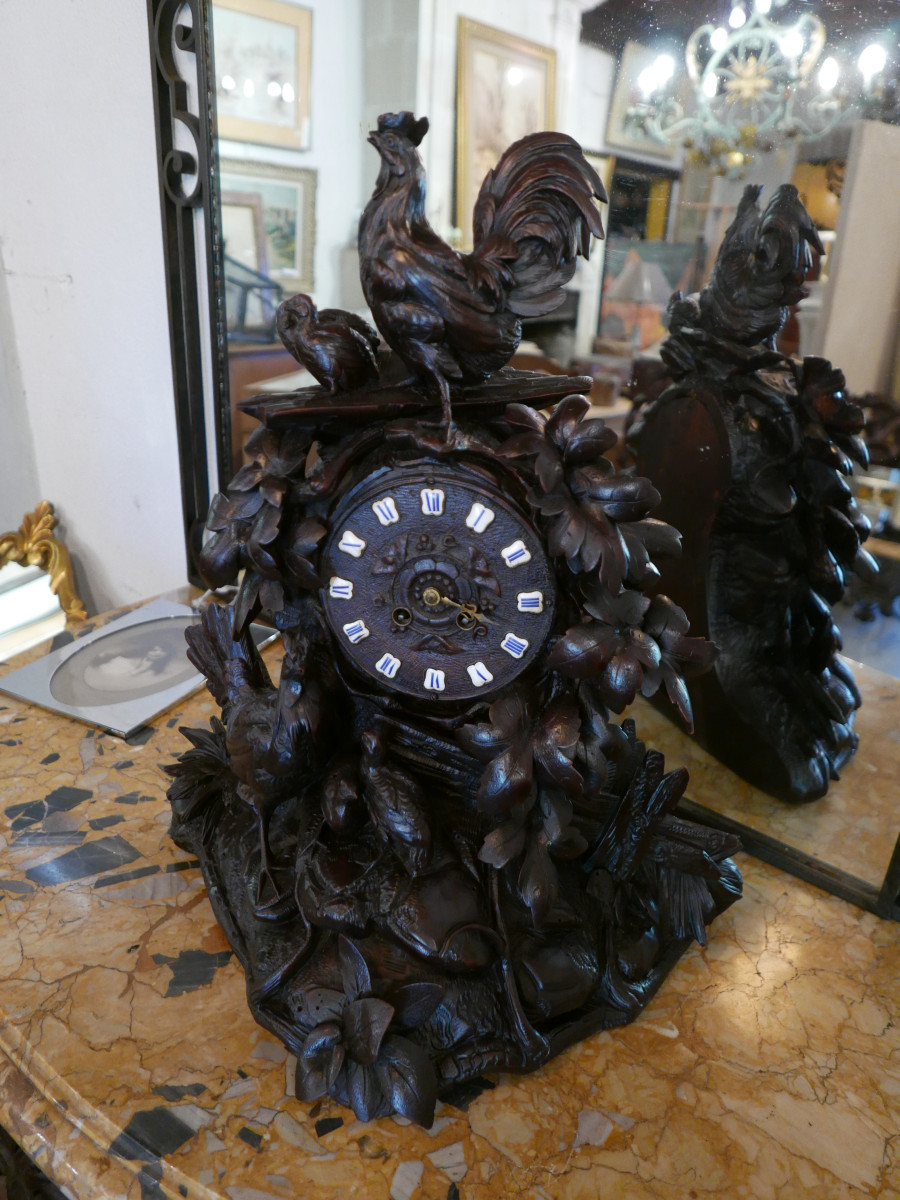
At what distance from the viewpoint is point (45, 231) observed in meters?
1.98

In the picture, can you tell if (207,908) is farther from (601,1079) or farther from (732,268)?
(732,268)

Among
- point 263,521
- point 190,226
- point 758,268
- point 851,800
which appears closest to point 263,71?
point 190,226

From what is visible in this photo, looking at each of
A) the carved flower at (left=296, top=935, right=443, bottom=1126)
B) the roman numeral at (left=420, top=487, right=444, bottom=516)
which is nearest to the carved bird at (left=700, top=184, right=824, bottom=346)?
the roman numeral at (left=420, top=487, right=444, bottom=516)

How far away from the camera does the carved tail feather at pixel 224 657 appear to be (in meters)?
1.04

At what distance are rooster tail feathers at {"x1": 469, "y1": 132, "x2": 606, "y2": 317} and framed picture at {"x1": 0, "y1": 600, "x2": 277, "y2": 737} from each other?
1.03 metres

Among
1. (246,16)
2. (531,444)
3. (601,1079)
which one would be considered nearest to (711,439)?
(531,444)

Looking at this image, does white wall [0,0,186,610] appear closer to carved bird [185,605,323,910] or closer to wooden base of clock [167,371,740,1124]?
carved bird [185,605,323,910]

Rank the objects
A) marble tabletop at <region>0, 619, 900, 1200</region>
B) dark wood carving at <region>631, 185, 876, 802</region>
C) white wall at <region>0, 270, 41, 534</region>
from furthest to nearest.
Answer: white wall at <region>0, 270, 41, 534</region> < dark wood carving at <region>631, 185, 876, 802</region> < marble tabletop at <region>0, 619, 900, 1200</region>

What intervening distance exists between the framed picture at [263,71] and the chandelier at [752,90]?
0.66m

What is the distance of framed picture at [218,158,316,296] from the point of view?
1.60m

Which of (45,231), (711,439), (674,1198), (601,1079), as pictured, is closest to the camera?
(674,1198)

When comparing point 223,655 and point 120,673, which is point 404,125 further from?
point 120,673

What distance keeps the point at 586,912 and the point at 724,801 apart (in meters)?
0.42

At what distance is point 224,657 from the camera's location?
1077 millimetres
